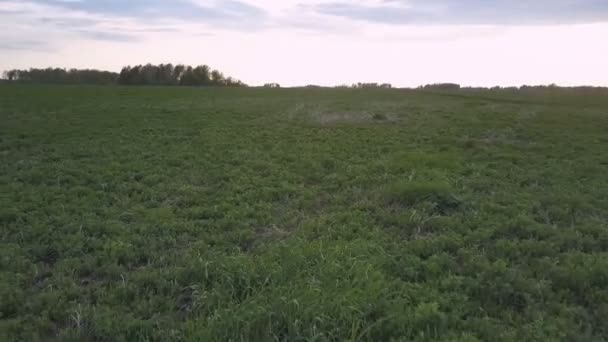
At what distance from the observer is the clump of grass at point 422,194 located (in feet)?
25.1

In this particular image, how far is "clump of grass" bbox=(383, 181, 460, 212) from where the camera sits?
7649 mm

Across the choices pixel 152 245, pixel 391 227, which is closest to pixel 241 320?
pixel 152 245

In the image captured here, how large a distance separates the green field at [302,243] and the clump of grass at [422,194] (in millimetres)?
34

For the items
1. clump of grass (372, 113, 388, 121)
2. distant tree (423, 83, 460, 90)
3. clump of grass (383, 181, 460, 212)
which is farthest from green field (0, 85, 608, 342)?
distant tree (423, 83, 460, 90)

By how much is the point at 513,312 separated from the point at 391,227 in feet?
7.95

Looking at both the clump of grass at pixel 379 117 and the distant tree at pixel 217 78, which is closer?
the clump of grass at pixel 379 117

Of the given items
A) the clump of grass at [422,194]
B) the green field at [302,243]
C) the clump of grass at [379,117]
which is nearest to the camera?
the green field at [302,243]

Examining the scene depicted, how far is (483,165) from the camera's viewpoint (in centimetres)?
1087

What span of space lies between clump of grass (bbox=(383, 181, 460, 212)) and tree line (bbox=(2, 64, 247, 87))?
209 ft

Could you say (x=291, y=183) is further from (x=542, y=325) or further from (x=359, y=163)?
(x=542, y=325)

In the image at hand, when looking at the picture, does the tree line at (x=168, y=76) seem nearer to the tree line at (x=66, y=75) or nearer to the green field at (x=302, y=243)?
the tree line at (x=66, y=75)

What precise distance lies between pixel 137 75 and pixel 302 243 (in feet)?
237

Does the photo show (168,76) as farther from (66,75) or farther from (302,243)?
(302,243)

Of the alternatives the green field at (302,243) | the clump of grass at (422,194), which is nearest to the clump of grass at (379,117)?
the green field at (302,243)
